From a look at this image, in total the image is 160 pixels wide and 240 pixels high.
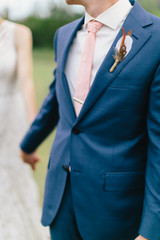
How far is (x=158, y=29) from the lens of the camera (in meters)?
1.75

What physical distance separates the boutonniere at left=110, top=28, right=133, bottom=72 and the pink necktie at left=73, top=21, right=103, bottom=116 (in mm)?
174

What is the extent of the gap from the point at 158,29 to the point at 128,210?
2.92 feet

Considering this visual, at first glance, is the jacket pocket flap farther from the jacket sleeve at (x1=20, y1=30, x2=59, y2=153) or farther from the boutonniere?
the jacket sleeve at (x1=20, y1=30, x2=59, y2=153)

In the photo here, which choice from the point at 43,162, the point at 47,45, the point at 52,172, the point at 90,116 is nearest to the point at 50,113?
the point at 52,172

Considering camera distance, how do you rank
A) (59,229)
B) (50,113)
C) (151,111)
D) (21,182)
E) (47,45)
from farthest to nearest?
1. (47,45)
2. (21,182)
3. (50,113)
4. (59,229)
5. (151,111)

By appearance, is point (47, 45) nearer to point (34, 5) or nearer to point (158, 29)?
point (34, 5)

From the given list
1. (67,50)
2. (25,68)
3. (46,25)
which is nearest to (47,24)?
(46,25)

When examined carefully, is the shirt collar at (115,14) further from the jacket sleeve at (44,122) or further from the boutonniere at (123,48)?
the jacket sleeve at (44,122)

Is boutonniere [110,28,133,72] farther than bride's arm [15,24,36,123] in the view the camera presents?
No

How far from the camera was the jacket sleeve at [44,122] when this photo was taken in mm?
2376

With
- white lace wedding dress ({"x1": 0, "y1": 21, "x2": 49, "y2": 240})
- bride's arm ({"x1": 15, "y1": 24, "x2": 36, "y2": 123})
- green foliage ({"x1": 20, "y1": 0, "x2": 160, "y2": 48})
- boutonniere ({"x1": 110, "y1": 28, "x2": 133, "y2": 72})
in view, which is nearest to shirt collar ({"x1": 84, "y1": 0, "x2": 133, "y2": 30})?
boutonniere ({"x1": 110, "y1": 28, "x2": 133, "y2": 72})

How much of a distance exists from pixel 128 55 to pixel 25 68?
1709 millimetres

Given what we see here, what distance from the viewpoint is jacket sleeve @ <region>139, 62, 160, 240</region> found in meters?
1.69

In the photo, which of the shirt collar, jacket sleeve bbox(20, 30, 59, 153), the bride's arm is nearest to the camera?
the shirt collar
